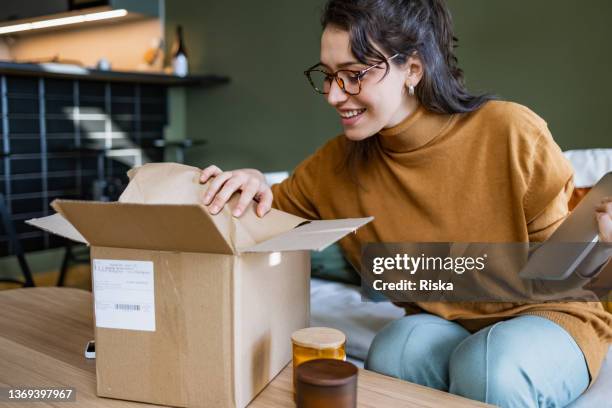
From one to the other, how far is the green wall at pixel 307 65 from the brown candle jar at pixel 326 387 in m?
1.96

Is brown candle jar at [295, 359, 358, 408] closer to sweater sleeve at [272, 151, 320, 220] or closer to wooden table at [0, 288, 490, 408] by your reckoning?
wooden table at [0, 288, 490, 408]

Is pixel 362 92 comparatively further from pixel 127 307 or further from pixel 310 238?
pixel 127 307

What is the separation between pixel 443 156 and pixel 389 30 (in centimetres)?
28

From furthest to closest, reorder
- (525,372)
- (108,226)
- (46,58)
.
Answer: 1. (46,58)
2. (525,372)
3. (108,226)

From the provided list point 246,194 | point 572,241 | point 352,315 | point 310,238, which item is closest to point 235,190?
point 246,194

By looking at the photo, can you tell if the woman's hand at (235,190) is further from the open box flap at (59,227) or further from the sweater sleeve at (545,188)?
the sweater sleeve at (545,188)

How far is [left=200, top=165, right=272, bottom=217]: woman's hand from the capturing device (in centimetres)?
87

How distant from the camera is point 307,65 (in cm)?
323

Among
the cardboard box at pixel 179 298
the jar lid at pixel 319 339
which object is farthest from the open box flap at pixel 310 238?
the jar lid at pixel 319 339

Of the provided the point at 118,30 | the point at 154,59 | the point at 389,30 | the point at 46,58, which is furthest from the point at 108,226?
the point at 46,58

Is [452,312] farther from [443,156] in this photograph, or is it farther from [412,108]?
[412,108]

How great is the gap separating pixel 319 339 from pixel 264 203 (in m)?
0.25

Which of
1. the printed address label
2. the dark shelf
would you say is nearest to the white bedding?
the printed address label

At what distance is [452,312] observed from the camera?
122 centimetres
